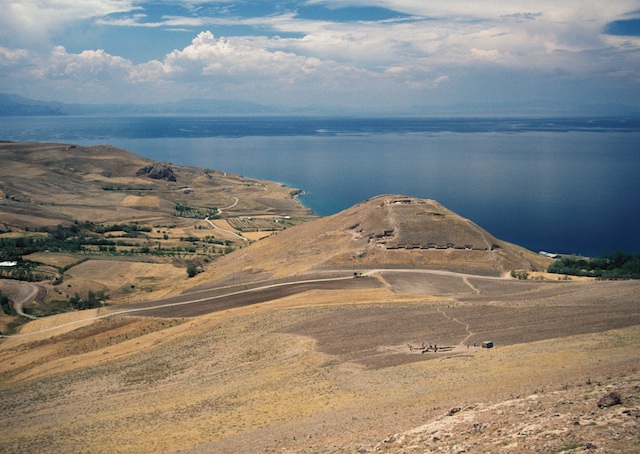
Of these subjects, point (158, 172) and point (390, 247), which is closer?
point (390, 247)

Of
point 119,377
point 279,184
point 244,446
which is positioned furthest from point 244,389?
point 279,184

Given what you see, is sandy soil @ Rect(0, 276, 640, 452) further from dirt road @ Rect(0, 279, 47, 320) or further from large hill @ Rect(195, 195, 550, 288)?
dirt road @ Rect(0, 279, 47, 320)

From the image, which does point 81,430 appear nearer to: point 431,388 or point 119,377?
point 119,377

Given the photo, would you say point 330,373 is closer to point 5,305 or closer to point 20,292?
point 5,305

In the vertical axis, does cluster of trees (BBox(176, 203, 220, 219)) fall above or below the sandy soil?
below

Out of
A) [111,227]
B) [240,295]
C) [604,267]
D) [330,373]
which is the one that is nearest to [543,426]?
[330,373]

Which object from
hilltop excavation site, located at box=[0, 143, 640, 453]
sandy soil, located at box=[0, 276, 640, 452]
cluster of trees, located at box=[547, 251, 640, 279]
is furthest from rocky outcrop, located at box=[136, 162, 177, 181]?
cluster of trees, located at box=[547, 251, 640, 279]

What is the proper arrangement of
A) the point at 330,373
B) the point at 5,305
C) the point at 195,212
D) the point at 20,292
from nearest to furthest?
the point at 330,373
the point at 5,305
the point at 20,292
the point at 195,212
